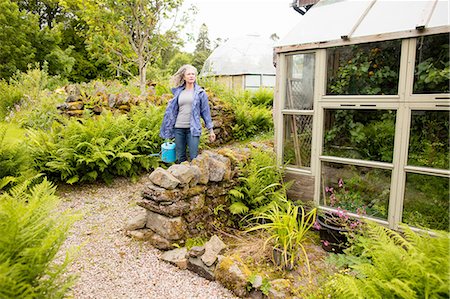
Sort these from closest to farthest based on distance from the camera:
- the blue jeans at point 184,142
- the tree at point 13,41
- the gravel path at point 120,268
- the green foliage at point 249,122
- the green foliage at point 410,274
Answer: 1. the green foliage at point 410,274
2. the gravel path at point 120,268
3. the blue jeans at point 184,142
4. the green foliage at point 249,122
5. the tree at point 13,41

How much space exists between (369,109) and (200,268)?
2.63 m

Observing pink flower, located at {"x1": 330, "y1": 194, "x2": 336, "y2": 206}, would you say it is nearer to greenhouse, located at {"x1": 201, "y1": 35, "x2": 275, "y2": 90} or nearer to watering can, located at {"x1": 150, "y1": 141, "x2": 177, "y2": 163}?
watering can, located at {"x1": 150, "y1": 141, "x2": 177, "y2": 163}

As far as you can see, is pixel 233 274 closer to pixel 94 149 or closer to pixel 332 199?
pixel 332 199

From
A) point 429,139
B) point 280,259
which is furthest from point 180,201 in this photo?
point 429,139

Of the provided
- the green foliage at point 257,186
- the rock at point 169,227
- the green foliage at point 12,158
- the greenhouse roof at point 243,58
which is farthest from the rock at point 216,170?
the greenhouse roof at point 243,58

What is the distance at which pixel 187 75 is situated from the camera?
15.5ft

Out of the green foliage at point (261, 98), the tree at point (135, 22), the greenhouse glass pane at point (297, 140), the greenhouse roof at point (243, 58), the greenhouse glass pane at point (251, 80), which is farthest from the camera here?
the greenhouse roof at point (243, 58)

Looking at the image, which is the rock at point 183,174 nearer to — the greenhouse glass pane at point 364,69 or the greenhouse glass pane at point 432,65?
the greenhouse glass pane at point 364,69

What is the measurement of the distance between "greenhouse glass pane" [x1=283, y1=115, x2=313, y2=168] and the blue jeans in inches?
52.5

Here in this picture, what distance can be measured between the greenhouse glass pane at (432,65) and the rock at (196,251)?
2824 mm

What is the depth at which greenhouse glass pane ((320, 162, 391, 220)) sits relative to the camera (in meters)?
3.77

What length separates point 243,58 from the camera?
21.3m

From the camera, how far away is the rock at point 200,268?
3230 mm

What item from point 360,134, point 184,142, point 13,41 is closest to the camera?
point 360,134
